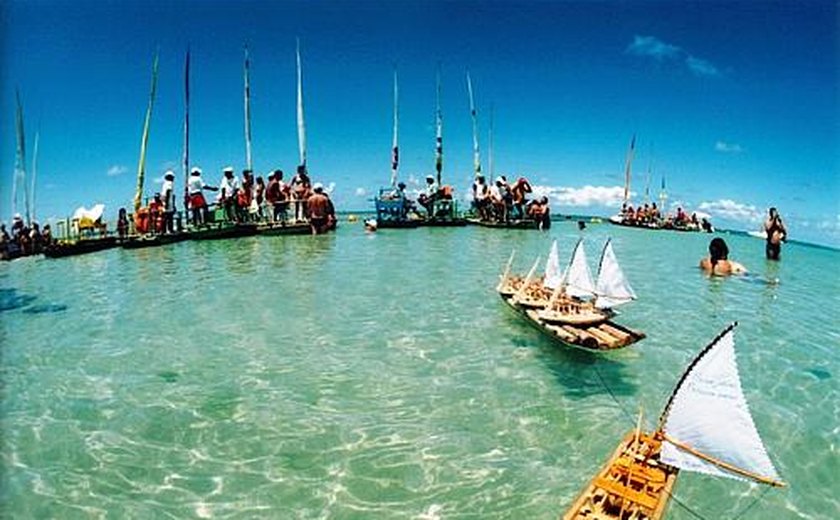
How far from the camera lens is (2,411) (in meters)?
10.0

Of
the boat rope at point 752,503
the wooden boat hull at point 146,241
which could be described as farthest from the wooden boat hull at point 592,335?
the wooden boat hull at point 146,241

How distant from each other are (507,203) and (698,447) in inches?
1797

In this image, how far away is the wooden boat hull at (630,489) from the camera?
5.84 meters

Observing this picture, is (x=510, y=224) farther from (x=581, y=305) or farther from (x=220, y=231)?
(x=581, y=305)

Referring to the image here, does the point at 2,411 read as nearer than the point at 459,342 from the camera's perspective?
Yes

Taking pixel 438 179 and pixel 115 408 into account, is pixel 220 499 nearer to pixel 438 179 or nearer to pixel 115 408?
pixel 115 408

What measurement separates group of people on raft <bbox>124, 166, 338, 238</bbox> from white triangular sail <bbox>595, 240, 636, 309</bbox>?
86.9ft

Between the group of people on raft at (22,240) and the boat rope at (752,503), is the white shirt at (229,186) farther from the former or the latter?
the boat rope at (752,503)

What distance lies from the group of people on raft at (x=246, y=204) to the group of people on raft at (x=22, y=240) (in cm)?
528

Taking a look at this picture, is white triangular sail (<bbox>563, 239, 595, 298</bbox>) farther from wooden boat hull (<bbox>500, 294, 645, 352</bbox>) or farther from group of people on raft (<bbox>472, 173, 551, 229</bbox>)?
group of people on raft (<bbox>472, 173, 551, 229</bbox>)

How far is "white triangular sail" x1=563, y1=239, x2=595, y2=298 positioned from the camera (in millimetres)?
14618

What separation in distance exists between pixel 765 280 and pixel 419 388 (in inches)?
1007

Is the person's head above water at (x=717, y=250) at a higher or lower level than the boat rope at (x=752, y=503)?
higher

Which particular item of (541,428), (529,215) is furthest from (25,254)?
(529,215)
